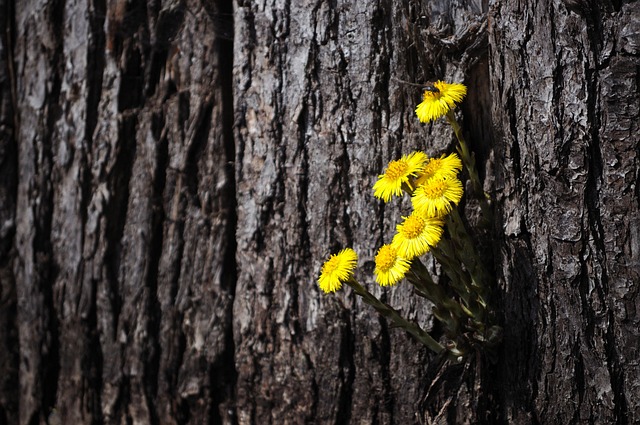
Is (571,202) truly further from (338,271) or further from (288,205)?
(288,205)

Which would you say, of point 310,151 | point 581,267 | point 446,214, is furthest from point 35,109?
point 581,267

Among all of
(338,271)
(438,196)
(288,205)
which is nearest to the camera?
(438,196)

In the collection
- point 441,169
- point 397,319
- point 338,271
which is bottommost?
point 397,319

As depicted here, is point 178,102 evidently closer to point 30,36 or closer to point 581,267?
point 30,36

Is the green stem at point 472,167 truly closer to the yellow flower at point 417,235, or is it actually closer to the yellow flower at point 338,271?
the yellow flower at point 417,235

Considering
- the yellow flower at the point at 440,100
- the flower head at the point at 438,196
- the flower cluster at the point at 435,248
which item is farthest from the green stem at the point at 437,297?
the yellow flower at the point at 440,100

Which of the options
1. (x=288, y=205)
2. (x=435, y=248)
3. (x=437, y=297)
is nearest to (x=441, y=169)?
(x=435, y=248)
